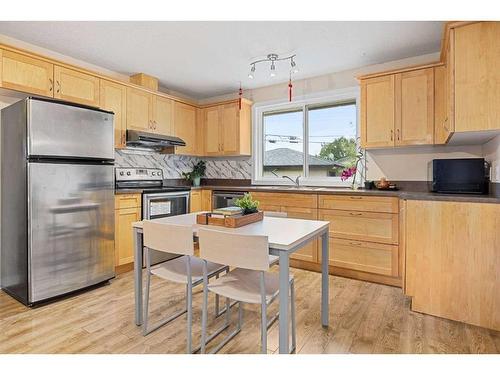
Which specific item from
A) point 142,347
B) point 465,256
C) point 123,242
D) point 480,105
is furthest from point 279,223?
point 123,242

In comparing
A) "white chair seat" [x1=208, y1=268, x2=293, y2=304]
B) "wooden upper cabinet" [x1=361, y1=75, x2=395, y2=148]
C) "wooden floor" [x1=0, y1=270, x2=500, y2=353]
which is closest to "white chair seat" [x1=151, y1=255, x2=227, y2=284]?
"white chair seat" [x1=208, y1=268, x2=293, y2=304]

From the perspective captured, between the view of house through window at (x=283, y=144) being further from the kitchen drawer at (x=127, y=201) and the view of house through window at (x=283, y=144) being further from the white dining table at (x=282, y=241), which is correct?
the white dining table at (x=282, y=241)

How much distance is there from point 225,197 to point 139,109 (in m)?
1.61

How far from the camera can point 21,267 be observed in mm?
2510

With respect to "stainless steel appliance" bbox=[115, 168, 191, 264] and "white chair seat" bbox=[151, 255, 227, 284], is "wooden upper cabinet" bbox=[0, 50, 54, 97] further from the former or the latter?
"white chair seat" bbox=[151, 255, 227, 284]

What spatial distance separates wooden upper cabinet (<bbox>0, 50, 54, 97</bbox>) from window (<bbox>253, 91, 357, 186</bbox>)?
2712 millimetres

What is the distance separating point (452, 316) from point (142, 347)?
2248 mm

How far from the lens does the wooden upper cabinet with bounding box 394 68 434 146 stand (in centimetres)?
299

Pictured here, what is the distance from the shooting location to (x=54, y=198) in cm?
254

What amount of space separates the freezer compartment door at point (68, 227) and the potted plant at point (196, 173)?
72.1 inches

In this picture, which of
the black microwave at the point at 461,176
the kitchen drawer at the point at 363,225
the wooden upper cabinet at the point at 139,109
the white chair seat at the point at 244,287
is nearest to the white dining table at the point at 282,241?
the white chair seat at the point at 244,287

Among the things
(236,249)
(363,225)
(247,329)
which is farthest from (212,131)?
(236,249)
